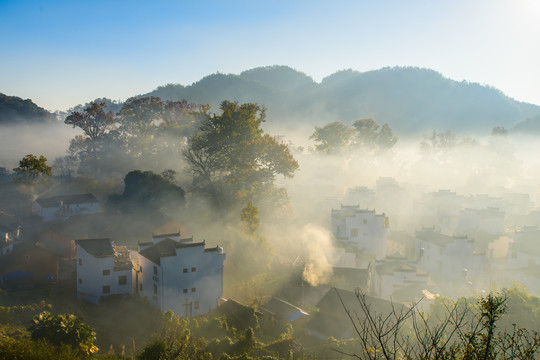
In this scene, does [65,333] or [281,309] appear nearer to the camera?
[65,333]

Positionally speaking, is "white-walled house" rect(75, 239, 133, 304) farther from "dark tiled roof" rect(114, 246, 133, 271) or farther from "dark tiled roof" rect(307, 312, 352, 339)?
"dark tiled roof" rect(307, 312, 352, 339)

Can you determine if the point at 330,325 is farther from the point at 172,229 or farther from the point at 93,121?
the point at 93,121

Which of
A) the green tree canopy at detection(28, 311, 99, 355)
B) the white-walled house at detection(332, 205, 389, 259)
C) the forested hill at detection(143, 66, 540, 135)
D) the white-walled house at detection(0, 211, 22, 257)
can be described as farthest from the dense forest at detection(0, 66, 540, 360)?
the forested hill at detection(143, 66, 540, 135)

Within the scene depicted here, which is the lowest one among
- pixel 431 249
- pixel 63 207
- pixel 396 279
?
pixel 396 279

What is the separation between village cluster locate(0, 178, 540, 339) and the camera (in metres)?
21.8

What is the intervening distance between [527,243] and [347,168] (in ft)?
86.2

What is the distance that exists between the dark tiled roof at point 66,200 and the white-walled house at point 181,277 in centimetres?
1446

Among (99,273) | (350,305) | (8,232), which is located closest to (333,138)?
(350,305)

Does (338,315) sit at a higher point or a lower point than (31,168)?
lower

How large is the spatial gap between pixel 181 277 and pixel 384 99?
11298cm

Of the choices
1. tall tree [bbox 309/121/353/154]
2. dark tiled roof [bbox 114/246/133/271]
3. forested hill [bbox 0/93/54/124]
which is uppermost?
forested hill [bbox 0/93/54/124]

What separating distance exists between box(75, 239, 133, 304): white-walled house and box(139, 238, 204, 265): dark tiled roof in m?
1.77

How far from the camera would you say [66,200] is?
33781 mm

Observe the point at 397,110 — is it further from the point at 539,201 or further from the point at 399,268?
the point at 399,268
